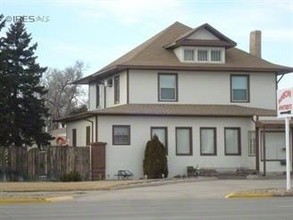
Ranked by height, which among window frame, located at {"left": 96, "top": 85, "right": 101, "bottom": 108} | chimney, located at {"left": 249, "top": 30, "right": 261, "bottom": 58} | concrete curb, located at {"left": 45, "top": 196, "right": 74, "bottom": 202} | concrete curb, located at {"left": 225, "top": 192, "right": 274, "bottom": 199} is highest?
chimney, located at {"left": 249, "top": 30, "right": 261, "bottom": 58}

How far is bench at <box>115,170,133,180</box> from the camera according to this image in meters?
38.4

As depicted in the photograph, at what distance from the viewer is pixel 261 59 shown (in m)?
45.3

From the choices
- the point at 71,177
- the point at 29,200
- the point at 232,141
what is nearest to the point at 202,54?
the point at 232,141

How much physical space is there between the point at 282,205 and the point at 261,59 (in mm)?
25376

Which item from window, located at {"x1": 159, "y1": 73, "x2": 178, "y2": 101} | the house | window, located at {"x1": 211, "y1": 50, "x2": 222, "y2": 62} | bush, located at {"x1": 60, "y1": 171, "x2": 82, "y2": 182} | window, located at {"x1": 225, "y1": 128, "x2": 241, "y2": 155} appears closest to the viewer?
bush, located at {"x1": 60, "y1": 171, "x2": 82, "y2": 182}

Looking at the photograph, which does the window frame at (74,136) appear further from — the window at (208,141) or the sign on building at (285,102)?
the sign on building at (285,102)

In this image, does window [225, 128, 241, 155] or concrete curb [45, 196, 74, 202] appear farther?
window [225, 128, 241, 155]

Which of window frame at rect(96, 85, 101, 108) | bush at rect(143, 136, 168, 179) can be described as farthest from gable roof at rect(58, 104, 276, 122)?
window frame at rect(96, 85, 101, 108)

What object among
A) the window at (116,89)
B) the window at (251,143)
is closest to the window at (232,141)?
the window at (251,143)

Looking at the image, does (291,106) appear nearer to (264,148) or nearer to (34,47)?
(264,148)

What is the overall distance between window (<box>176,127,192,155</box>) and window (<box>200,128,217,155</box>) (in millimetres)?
756

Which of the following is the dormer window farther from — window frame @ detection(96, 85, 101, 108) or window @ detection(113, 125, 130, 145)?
window frame @ detection(96, 85, 101, 108)

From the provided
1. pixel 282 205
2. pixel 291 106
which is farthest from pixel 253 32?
pixel 282 205

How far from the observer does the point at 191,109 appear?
40.6 meters
